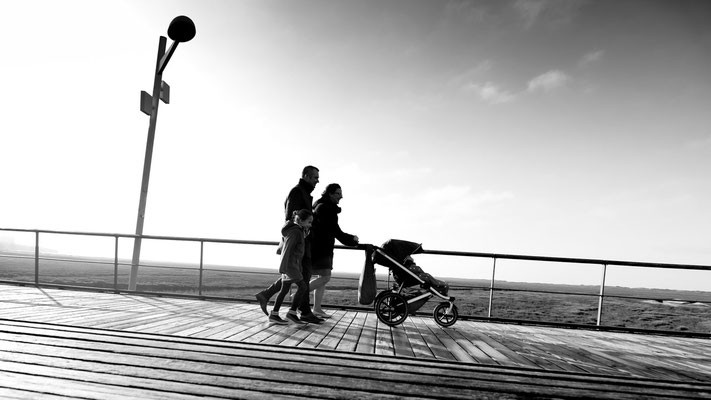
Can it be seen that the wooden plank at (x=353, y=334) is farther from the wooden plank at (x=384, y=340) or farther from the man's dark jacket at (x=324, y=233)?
the man's dark jacket at (x=324, y=233)

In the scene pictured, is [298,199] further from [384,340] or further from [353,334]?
[384,340]

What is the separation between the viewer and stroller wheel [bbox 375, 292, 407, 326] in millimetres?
4164

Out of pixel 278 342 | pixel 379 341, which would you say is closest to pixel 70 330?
pixel 278 342

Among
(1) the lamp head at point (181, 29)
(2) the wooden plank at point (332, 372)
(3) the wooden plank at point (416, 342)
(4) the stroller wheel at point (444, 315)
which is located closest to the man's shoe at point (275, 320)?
(2) the wooden plank at point (332, 372)

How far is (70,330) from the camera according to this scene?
3.23 metres

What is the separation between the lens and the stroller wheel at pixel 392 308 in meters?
4.16

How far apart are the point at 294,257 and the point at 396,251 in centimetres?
124

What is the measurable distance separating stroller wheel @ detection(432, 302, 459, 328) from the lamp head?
5207 millimetres

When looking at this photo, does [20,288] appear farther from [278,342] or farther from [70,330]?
[278,342]

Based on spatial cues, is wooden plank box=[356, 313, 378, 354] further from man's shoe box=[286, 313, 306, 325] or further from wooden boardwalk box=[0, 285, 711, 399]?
man's shoe box=[286, 313, 306, 325]

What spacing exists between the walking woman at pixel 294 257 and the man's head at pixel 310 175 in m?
0.43

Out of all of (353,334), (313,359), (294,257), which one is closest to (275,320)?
(294,257)

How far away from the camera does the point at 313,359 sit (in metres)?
2.64

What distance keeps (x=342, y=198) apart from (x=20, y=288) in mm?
6336
